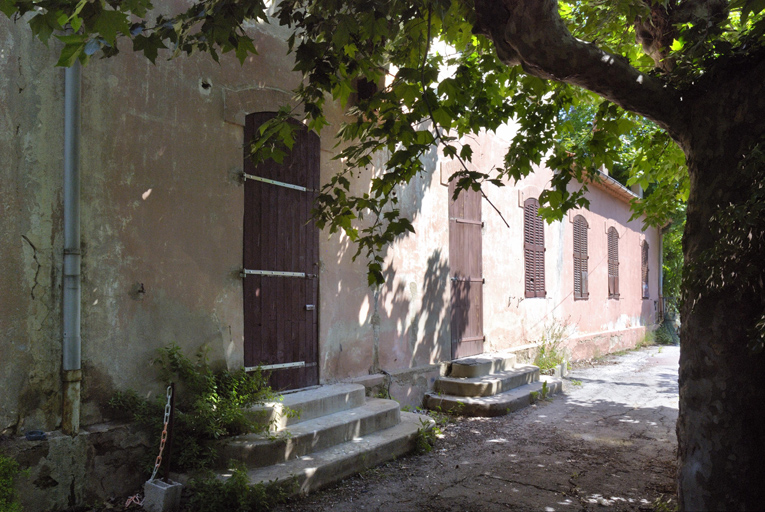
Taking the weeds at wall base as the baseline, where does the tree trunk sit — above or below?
above

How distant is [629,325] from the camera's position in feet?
53.9

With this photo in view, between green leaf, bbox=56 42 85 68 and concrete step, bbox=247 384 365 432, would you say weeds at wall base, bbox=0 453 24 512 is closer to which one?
concrete step, bbox=247 384 365 432

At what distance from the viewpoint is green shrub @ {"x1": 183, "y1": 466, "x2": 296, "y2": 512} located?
12.8ft

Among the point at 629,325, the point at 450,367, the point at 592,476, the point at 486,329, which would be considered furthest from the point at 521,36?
the point at 629,325

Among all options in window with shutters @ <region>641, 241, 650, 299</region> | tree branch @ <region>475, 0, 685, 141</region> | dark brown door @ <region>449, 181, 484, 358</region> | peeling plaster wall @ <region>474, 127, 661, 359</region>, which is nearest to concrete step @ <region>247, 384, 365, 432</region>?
dark brown door @ <region>449, 181, 484, 358</region>

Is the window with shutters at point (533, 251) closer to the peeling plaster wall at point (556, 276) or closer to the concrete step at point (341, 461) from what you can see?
the peeling plaster wall at point (556, 276)

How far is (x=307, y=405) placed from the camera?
530cm

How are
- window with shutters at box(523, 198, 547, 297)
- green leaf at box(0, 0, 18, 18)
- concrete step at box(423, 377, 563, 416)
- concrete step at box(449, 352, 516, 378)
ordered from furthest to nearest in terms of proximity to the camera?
window with shutters at box(523, 198, 547, 297) → concrete step at box(449, 352, 516, 378) → concrete step at box(423, 377, 563, 416) → green leaf at box(0, 0, 18, 18)

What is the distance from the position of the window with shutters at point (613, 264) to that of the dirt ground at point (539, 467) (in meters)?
7.06

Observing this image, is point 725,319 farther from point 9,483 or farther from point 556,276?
point 556,276

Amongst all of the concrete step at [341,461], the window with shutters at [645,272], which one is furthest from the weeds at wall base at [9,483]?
the window with shutters at [645,272]

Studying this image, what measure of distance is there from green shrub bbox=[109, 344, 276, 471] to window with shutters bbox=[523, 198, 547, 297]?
6.88 meters

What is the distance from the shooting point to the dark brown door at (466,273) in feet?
28.2

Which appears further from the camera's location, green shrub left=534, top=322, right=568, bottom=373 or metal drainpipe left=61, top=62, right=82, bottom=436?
green shrub left=534, top=322, right=568, bottom=373
